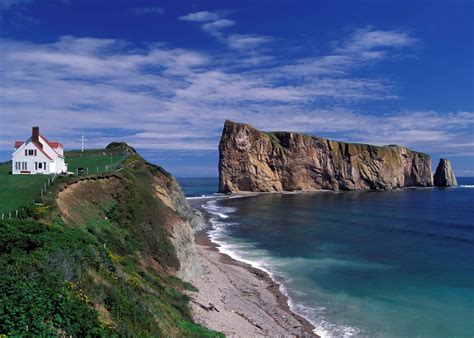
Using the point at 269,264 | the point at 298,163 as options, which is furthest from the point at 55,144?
the point at 298,163

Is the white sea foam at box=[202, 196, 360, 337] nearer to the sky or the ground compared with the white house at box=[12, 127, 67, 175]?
nearer to the ground

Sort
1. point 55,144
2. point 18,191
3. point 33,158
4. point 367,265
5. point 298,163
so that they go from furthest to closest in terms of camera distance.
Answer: point 298,163, point 55,144, point 367,265, point 33,158, point 18,191

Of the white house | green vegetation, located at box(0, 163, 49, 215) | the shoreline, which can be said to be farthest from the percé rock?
green vegetation, located at box(0, 163, 49, 215)

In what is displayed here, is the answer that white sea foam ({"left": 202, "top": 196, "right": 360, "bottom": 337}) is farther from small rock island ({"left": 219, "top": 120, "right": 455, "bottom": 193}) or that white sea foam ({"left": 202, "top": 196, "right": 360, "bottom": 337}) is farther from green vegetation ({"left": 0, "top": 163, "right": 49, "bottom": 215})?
small rock island ({"left": 219, "top": 120, "right": 455, "bottom": 193})

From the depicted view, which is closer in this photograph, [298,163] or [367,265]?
[367,265]

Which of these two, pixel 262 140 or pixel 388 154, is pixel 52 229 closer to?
pixel 262 140

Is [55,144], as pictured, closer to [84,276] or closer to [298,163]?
[84,276]
